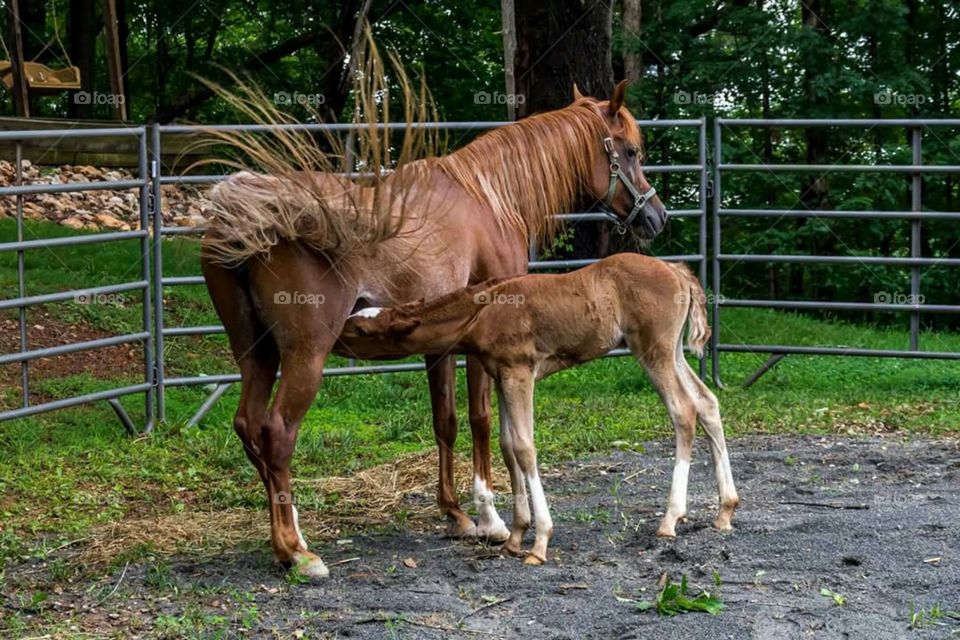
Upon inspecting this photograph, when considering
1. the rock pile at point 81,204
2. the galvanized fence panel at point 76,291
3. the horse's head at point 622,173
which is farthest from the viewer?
the rock pile at point 81,204

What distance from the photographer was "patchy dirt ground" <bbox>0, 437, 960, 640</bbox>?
15.0 feet

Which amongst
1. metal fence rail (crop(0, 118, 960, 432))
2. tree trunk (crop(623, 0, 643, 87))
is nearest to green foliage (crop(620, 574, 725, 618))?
metal fence rail (crop(0, 118, 960, 432))

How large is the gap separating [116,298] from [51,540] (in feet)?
16.3

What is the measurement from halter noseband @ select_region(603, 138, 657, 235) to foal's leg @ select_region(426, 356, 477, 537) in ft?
4.42

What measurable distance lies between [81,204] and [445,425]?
8323mm

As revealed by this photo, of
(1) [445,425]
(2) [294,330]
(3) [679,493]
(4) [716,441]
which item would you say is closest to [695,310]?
(4) [716,441]

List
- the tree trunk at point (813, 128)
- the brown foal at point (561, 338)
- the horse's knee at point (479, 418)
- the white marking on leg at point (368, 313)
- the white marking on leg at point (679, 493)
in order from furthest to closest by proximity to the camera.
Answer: the tree trunk at point (813, 128) → the horse's knee at point (479, 418) → the white marking on leg at point (679, 493) → the brown foal at point (561, 338) → the white marking on leg at point (368, 313)

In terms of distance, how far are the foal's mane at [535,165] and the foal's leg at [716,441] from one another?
40.8 inches

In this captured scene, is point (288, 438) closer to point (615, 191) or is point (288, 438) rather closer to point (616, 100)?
point (615, 191)

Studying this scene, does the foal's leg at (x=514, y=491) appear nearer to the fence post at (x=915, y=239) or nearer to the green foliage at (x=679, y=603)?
the green foliage at (x=679, y=603)

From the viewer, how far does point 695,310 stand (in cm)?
594

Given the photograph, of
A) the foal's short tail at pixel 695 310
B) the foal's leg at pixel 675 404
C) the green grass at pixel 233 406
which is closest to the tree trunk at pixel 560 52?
the green grass at pixel 233 406

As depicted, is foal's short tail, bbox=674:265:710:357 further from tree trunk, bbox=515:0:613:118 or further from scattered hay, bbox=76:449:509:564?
tree trunk, bbox=515:0:613:118

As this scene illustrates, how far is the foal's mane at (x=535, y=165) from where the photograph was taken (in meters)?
6.11
